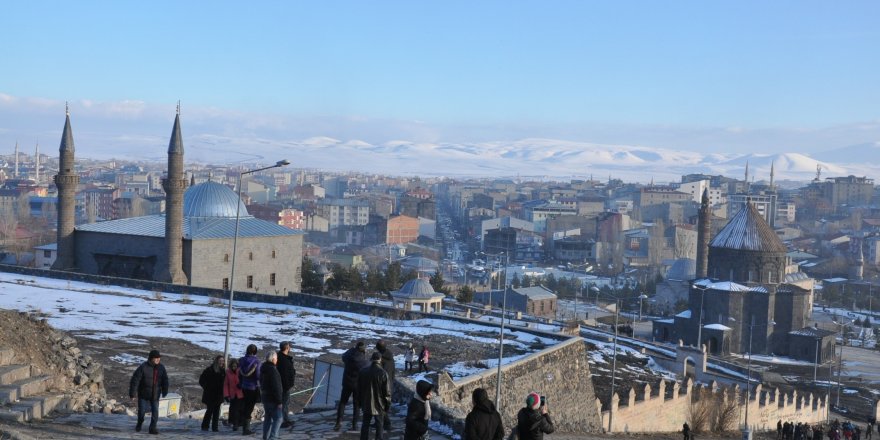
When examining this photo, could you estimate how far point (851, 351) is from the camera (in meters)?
41.3

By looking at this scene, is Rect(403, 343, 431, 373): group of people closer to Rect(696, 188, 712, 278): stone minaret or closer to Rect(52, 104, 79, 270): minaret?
Rect(52, 104, 79, 270): minaret

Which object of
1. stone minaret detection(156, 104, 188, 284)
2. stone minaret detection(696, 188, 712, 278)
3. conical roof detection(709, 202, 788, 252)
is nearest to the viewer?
stone minaret detection(156, 104, 188, 284)

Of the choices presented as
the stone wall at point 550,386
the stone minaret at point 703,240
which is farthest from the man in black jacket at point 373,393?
the stone minaret at point 703,240

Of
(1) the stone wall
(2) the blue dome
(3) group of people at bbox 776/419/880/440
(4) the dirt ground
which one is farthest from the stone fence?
(2) the blue dome

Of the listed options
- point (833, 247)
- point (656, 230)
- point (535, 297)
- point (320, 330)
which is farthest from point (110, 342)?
point (833, 247)

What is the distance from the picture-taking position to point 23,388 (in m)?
8.29

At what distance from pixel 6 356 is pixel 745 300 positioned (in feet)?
108

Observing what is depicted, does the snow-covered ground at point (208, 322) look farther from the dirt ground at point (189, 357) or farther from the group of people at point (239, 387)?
the group of people at point (239, 387)

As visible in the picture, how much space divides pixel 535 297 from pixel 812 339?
13.7 meters

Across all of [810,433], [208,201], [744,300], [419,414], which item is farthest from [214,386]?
[744,300]

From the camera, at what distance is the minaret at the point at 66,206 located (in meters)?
26.0

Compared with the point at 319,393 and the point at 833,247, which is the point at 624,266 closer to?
the point at 833,247

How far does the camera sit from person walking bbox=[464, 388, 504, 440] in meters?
6.11

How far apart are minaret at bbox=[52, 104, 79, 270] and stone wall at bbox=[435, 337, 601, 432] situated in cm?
1609
